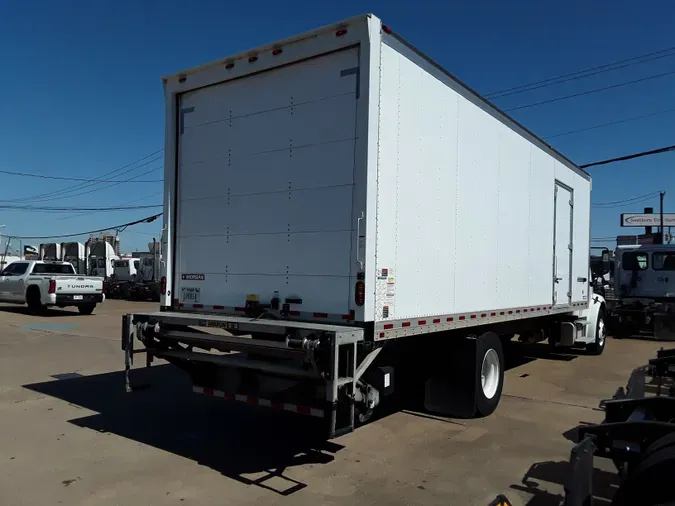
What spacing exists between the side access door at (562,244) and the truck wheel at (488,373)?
3.02 metres

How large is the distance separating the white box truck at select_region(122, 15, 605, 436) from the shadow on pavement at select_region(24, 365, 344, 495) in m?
0.58

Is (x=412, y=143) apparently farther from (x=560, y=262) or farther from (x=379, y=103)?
(x=560, y=262)

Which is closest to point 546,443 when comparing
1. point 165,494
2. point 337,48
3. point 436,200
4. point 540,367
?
point 436,200

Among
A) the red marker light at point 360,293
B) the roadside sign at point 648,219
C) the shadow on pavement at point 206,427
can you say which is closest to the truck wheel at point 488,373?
the shadow on pavement at point 206,427

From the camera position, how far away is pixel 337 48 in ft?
17.2

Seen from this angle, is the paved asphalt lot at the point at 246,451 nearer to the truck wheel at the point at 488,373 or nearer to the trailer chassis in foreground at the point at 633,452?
the truck wheel at the point at 488,373

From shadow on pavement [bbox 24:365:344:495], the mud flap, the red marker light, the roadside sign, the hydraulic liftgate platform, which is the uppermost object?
the roadside sign

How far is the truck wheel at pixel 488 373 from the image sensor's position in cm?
683

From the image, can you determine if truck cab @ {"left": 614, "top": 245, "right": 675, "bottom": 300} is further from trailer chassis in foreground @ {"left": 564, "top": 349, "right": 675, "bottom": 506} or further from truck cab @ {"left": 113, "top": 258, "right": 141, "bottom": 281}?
truck cab @ {"left": 113, "top": 258, "right": 141, "bottom": 281}

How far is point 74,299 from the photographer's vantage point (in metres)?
20.3

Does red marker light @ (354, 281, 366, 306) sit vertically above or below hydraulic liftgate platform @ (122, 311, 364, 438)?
above

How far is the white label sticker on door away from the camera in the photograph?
21.6 ft

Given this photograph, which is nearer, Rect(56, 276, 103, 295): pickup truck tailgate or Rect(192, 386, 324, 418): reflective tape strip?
Rect(192, 386, 324, 418): reflective tape strip

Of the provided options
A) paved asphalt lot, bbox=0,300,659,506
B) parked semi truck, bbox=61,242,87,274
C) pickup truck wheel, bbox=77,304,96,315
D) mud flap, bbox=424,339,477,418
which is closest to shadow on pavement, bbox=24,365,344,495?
paved asphalt lot, bbox=0,300,659,506
